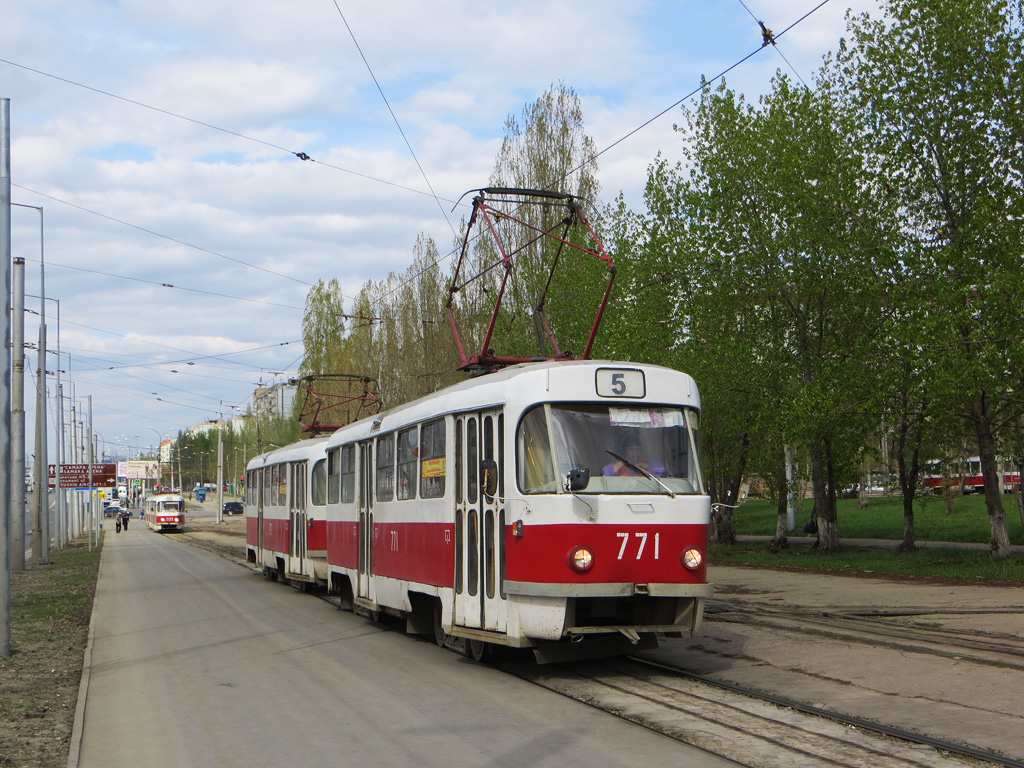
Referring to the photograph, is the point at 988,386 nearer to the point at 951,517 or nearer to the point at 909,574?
the point at 909,574

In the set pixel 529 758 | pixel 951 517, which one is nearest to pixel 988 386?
pixel 529 758

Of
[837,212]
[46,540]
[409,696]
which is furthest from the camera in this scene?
[46,540]

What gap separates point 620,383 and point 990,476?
15.6 m

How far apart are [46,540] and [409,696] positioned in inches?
1086

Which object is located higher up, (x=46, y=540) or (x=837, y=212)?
(x=837, y=212)

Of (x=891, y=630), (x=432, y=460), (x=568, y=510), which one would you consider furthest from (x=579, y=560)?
(x=891, y=630)

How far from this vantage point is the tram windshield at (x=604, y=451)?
10133 mm

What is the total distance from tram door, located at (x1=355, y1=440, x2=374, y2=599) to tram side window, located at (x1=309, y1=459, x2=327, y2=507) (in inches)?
131

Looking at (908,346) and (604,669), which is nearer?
(604,669)

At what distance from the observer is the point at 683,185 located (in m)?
29.8

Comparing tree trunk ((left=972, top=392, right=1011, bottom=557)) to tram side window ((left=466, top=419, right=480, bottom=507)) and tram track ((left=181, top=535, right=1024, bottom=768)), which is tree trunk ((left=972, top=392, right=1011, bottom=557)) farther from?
tram side window ((left=466, top=419, right=480, bottom=507))

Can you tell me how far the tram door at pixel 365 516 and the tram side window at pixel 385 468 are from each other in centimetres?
41

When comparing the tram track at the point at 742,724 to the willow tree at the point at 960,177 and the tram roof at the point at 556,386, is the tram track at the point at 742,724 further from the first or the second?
the willow tree at the point at 960,177

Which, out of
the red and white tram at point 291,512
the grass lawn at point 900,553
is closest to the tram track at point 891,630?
the grass lawn at point 900,553
